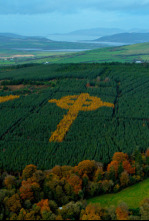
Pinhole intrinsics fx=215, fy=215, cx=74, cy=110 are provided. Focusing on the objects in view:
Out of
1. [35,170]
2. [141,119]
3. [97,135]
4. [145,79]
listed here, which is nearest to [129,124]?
[141,119]

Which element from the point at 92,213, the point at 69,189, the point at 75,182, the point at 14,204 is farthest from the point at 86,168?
the point at 14,204

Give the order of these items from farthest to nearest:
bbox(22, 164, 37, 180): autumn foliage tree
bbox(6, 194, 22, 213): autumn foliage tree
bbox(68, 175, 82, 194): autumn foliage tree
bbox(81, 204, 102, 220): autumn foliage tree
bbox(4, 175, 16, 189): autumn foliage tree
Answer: bbox(22, 164, 37, 180): autumn foliage tree < bbox(4, 175, 16, 189): autumn foliage tree < bbox(68, 175, 82, 194): autumn foliage tree < bbox(6, 194, 22, 213): autumn foliage tree < bbox(81, 204, 102, 220): autumn foliage tree

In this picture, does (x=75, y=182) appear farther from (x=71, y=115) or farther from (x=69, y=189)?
(x=71, y=115)

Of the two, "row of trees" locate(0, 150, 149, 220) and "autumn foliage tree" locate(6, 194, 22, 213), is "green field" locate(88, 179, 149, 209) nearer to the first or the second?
"row of trees" locate(0, 150, 149, 220)

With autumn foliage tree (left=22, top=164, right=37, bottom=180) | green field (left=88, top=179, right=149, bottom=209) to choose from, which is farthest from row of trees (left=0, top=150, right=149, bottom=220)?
green field (left=88, top=179, right=149, bottom=209)

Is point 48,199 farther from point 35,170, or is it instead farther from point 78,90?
point 78,90

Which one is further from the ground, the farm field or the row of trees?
the farm field

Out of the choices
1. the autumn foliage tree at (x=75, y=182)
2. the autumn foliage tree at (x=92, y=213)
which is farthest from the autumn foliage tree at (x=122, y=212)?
the autumn foliage tree at (x=75, y=182)
